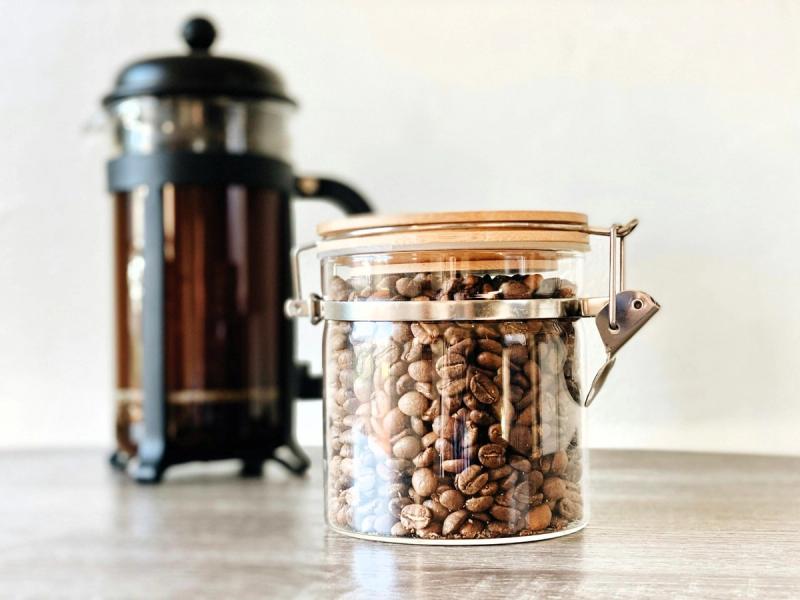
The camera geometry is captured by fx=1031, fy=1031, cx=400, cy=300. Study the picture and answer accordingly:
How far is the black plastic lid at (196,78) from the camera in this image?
3.35 feet

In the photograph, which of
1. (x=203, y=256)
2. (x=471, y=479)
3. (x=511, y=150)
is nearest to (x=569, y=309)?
(x=471, y=479)

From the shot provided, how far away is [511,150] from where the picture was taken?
1260mm

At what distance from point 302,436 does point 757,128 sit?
611mm

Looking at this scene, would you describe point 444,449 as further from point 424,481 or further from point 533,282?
point 533,282

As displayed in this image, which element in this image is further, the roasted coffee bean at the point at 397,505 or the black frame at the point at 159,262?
the black frame at the point at 159,262

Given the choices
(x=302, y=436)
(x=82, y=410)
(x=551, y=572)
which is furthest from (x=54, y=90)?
(x=551, y=572)

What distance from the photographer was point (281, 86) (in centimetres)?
108

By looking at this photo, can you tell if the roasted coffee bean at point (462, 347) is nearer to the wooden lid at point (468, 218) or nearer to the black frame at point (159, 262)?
the wooden lid at point (468, 218)

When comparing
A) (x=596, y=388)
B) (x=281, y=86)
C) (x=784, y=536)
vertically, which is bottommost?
(x=784, y=536)

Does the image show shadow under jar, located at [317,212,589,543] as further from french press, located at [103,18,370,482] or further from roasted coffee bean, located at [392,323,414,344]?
french press, located at [103,18,370,482]

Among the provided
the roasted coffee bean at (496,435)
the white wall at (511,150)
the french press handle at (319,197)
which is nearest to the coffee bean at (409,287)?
the roasted coffee bean at (496,435)

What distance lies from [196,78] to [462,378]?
51 centimetres

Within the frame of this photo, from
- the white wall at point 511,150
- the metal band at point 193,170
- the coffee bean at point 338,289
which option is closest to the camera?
the coffee bean at point 338,289

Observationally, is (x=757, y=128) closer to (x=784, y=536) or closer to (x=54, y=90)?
(x=784, y=536)
